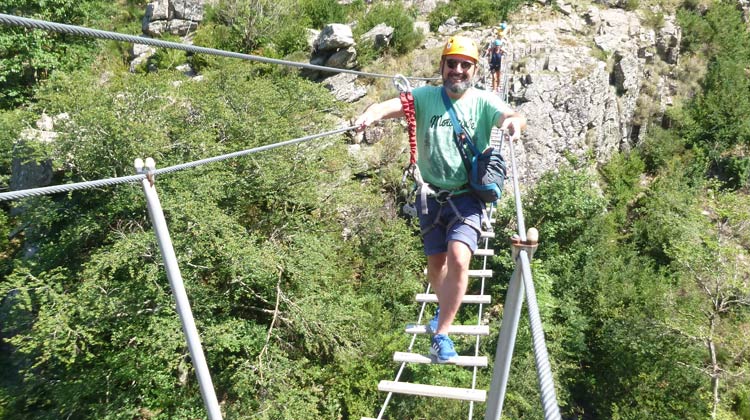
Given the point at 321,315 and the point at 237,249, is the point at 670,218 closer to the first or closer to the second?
the point at 321,315

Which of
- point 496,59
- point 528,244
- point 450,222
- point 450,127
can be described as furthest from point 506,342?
point 496,59

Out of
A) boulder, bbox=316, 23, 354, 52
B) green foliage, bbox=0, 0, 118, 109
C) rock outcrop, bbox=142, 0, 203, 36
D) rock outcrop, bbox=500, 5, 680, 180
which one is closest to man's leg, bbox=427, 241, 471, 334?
rock outcrop, bbox=500, 5, 680, 180

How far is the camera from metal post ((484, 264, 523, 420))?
2.01m

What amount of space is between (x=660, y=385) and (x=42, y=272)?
13.5 meters

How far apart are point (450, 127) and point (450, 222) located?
609mm

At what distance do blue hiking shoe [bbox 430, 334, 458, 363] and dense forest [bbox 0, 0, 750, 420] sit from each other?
6140mm

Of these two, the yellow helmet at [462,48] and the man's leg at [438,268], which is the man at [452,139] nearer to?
the yellow helmet at [462,48]

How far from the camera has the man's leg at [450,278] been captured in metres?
3.03

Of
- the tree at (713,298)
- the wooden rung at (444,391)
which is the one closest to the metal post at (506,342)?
the wooden rung at (444,391)

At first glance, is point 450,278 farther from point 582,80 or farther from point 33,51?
point 33,51

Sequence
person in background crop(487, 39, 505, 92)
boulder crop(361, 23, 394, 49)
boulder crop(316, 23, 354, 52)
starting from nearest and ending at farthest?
person in background crop(487, 39, 505, 92)
boulder crop(316, 23, 354, 52)
boulder crop(361, 23, 394, 49)

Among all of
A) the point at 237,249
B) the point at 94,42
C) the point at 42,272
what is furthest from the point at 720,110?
the point at 94,42

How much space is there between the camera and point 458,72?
297 centimetres

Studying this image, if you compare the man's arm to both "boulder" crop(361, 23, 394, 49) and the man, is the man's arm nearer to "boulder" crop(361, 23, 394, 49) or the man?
the man
